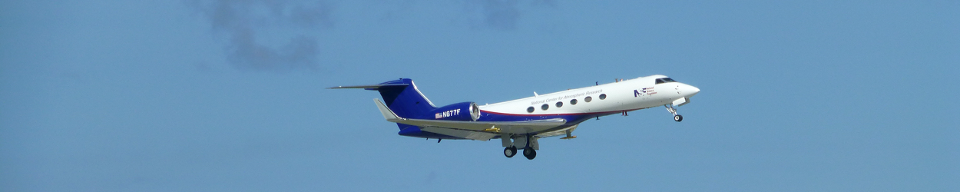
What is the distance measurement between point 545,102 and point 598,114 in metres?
2.25

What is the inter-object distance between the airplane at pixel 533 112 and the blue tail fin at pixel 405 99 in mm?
44

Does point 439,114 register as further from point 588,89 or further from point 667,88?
point 667,88

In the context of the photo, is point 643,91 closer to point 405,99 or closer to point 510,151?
point 510,151

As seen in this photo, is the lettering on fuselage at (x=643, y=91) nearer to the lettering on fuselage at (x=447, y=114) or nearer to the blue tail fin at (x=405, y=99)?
the lettering on fuselage at (x=447, y=114)

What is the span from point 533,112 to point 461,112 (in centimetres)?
295

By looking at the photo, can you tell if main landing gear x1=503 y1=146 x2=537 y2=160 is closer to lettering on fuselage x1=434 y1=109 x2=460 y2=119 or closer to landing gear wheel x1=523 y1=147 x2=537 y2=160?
landing gear wheel x1=523 y1=147 x2=537 y2=160

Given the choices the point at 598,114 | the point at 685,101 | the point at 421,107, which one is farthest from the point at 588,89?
the point at 421,107

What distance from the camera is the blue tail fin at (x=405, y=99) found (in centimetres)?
4866

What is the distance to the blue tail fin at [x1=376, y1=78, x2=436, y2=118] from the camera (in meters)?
48.7

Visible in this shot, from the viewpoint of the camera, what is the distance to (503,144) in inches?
1905

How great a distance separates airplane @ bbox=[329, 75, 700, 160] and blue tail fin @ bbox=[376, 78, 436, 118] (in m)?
0.04

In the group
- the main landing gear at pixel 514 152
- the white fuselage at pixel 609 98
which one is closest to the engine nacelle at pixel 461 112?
the white fuselage at pixel 609 98

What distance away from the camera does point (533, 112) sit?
149 ft

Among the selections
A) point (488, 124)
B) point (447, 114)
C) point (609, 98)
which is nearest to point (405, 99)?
point (447, 114)
